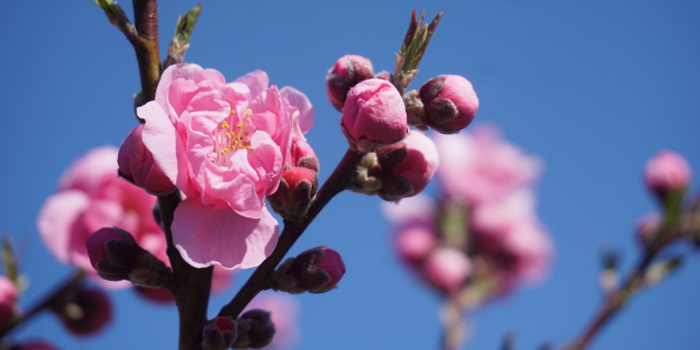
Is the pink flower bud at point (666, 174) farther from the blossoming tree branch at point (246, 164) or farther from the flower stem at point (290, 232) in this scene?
the flower stem at point (290, 232)

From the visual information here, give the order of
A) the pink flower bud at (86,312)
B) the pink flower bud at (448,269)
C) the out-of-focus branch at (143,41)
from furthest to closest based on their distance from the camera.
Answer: the pink flower bud at (448,269) → the pink flower bud at (86,312) → the out-of-focus branch at (143,41)

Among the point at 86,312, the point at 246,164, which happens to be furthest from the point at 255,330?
the point at 86,312

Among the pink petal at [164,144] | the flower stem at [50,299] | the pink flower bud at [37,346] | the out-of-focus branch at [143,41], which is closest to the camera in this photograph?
the pink petal at [164,144]

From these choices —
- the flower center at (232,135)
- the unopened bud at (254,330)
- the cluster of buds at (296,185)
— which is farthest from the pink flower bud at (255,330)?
the flower center at (232,135)

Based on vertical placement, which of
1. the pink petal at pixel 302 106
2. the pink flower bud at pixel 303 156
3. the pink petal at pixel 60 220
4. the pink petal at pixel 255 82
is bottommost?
the pink petal at pixel 60 220

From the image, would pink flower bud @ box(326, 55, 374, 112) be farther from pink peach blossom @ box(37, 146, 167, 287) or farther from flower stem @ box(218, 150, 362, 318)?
pink peach blossom @ box(37, 146, 167, 287)

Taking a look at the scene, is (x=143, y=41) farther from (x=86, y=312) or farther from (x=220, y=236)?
(x=86, y=312)
